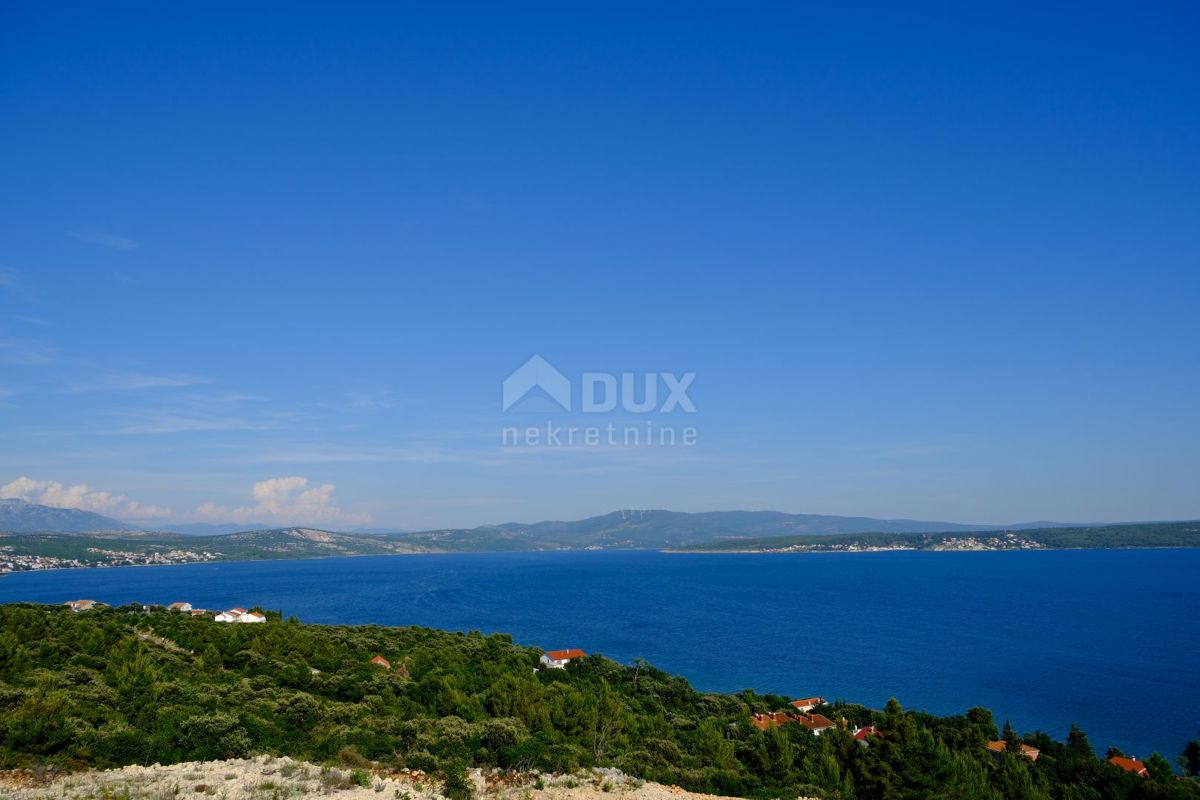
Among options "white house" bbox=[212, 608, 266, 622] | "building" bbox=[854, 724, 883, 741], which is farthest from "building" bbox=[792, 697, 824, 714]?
"white house" bbox=[212, 608, 266, 622]

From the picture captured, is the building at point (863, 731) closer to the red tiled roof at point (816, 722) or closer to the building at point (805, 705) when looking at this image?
the red tiled roof at point (816, 722)

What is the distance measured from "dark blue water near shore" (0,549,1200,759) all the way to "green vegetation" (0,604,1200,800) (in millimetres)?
18653

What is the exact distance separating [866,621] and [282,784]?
78.7 meters

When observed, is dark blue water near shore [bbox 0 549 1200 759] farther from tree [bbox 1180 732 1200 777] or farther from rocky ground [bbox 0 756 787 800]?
rocky ground [bbox 0 756 787 800]

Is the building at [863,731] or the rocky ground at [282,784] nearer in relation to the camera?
the rocky ground at [282,784]

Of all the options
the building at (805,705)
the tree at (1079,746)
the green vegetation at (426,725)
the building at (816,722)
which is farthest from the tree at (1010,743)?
the building at (805,705)

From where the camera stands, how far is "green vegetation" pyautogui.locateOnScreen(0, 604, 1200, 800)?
1560cm

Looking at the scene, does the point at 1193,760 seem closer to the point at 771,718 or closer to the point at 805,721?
the point at 805,721

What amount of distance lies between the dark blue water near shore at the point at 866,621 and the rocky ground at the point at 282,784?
34.3 meters

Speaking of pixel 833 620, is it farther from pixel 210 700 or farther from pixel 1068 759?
pixel 210 700

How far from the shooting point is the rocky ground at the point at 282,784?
12.6 metres

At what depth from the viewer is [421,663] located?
93.9ft

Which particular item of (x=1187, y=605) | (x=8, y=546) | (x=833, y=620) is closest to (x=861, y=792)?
(x=833, y=620)

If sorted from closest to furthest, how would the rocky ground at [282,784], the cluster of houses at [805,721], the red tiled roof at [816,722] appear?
the rocky ground at [282,784] < the cluster of houses at [805,721] < the red tiled roof at [816,722]
